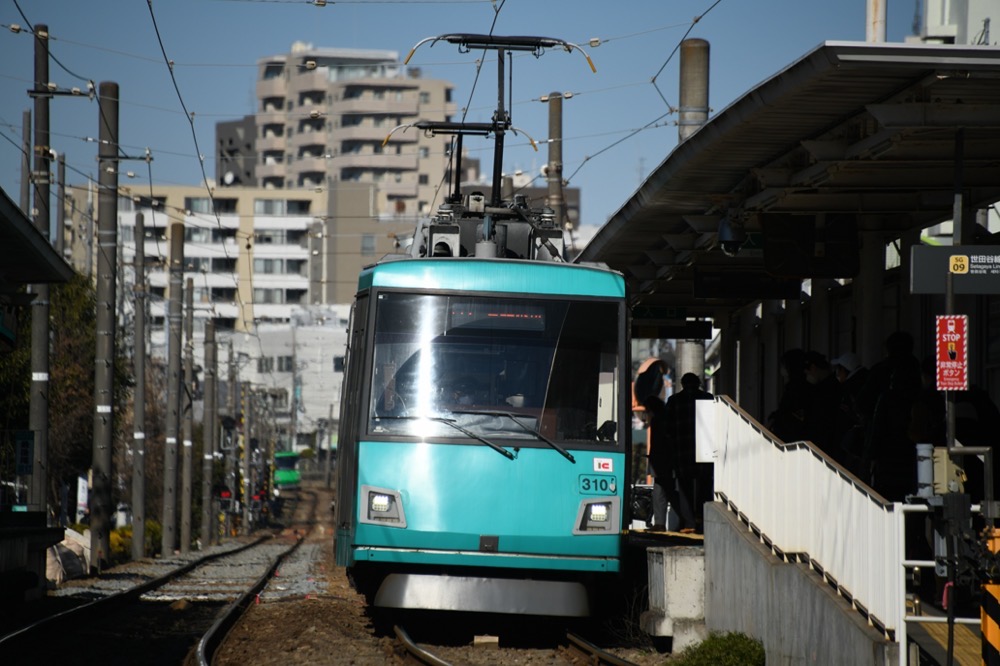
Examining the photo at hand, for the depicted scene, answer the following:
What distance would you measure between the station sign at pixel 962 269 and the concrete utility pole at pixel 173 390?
32.6 metres

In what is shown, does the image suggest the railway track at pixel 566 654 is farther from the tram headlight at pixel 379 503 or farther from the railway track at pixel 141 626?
the railway track at pixel 141 626

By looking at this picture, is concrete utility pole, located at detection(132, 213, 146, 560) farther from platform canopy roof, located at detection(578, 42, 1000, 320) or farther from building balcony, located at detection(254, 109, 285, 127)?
building balcony, located at detection(254, 109, 285, 127)

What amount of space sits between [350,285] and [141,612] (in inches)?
4079

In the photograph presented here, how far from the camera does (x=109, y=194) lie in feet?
94.7

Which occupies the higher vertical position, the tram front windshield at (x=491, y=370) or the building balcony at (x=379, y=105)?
the building balcony at (x=379, y=105)

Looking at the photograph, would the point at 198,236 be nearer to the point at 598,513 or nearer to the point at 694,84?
the point at 694,84

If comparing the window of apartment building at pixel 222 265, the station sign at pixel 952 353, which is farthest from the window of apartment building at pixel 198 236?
the station sign at pixel 952 353

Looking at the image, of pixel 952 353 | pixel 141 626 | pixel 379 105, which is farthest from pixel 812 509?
pixel 379 105

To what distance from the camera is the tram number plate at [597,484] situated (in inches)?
502

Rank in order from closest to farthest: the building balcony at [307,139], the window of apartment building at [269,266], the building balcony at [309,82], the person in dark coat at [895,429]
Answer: the person in dark coat at [895,429], the window of apartment building at [269,266], the building balcony at [309,82], the building balcony at [307,139]

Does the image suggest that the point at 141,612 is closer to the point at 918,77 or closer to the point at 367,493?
the point at 367,493

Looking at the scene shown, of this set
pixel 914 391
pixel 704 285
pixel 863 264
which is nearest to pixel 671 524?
pixel 704 285

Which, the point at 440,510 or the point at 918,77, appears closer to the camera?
the point at 918,77

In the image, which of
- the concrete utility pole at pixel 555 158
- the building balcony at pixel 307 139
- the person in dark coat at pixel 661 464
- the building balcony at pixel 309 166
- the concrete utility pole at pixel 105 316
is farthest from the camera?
the building balcony at pixel 307 139
